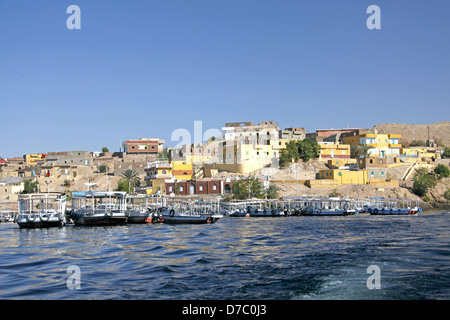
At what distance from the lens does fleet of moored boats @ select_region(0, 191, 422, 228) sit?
51.6m

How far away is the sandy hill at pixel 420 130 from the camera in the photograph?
151 metres

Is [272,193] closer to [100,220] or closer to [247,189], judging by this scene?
[247,189]

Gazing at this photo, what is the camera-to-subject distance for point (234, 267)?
2153 centimetres

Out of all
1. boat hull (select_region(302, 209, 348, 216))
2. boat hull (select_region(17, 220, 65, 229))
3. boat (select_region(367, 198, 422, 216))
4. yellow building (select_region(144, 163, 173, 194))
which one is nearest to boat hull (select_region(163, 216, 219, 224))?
boat hull (select_region(17, 220, 65, 229))

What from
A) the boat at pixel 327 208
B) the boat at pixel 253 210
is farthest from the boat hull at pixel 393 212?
the boat at pixel 253 210

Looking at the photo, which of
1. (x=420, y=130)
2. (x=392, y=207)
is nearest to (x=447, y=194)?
(x=392, y=207)

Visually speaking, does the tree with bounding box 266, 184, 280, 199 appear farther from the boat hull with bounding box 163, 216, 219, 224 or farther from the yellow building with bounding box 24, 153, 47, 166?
the yellow building with bounding box 24, 153, 47, 166

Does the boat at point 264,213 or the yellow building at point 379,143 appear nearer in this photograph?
the boat at point 264,213

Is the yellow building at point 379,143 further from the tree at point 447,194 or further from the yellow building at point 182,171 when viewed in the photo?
the yellow building at point 182,171

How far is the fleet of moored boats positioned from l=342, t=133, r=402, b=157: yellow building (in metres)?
21.1

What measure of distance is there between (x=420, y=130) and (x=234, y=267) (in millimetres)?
152202

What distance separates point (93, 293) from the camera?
53.8ft

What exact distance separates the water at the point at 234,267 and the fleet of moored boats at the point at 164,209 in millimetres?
16670
